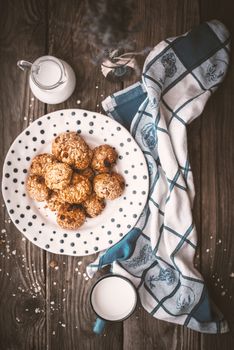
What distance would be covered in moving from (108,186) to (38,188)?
20 cm

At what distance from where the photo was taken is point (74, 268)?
136 centimetres

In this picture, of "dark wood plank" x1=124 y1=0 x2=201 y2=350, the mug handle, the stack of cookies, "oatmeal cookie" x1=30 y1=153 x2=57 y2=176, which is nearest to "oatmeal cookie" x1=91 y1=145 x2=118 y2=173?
the stack of cookies

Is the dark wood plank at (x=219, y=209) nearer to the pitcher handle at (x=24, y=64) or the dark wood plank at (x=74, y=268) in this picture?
the dark wood plank at (x=74, y=268)

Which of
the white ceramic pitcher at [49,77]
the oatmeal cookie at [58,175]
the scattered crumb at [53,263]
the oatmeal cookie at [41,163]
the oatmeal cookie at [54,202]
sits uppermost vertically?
the white ceramic pitcher at [49,77]

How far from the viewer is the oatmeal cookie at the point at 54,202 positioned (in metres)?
1.29

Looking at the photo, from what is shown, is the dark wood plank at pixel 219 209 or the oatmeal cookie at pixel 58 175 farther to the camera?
the dark wood plank at pixel 219 209

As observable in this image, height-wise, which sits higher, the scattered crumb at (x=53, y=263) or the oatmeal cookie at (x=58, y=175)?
the oatmeal cookie at (x=58, y=175)

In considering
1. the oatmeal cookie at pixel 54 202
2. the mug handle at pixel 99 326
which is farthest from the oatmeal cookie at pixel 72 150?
the mug handle at pixel 99 326

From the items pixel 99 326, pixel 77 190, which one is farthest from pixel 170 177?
pixel 99 326

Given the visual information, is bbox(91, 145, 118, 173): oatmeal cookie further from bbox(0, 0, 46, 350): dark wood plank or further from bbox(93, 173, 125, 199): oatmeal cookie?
bbox(0, 0, 46, 350): dark wood plank

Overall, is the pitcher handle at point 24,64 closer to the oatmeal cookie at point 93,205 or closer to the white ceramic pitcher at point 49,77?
the white ceramic pitcher at point 49,77

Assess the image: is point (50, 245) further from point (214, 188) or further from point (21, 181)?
point (214, 188)

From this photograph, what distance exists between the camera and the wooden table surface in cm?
135

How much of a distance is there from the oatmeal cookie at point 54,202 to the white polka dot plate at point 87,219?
56mm
